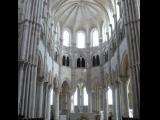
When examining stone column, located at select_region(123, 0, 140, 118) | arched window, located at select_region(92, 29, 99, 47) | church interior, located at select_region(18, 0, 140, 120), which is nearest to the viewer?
stone column, located at select_region(123, 0, 140, 118)

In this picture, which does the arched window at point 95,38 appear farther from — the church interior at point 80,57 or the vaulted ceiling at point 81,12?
the vaulted ceiling at point 81,12

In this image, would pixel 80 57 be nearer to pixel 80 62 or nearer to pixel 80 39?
pixel 80 62

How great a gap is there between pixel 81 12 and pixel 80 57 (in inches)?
371

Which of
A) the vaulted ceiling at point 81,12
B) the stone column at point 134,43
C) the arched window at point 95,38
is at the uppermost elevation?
the vaulted ceiling at point 81,12

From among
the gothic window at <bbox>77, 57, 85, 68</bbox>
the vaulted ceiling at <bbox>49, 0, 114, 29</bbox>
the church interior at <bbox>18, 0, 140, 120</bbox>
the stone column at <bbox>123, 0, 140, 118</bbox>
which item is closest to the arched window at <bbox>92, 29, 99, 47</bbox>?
the church interior at <bbox>18, 0, 140, 120</bbox>

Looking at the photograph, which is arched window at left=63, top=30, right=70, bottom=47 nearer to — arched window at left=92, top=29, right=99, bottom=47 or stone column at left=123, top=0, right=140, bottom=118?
arched window at left=92, top=29, right=99, bottom=47

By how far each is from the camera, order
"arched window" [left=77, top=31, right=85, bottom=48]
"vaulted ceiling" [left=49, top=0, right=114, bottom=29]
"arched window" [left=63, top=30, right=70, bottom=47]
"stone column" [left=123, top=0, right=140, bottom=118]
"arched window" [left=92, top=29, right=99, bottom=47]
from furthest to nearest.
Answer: "arched window" [left=77, top=31, right=85, bottom=48] < "arched window" [left=63, top=30, right=70, bottom=47] < "arched window" [left=92, top=29, right=99, bottom=47] < "vaulted ceiling" [left=49, top=0, right=114, bottom=29] < "stone column" [left=123, top=0, right=140, bottom=118]

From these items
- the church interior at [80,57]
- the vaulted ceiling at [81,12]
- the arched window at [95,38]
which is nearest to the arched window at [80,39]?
the church interior at [80,57]

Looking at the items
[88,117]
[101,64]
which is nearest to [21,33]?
[88,117]

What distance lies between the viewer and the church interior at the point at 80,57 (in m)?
19.7

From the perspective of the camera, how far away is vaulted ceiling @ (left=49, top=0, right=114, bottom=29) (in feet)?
114

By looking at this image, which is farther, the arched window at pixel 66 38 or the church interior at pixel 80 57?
the arched window at pixel 66 38
